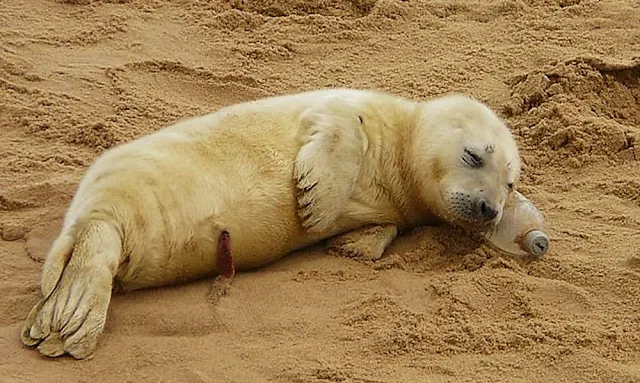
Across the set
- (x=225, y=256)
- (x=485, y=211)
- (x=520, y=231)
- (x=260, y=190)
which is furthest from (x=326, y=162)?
(x=520, y=231)

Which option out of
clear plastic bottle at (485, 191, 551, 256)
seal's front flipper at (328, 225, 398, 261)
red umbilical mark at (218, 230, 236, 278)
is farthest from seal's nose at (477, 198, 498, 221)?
red umbilical mark at (218, 230, 236, 278)

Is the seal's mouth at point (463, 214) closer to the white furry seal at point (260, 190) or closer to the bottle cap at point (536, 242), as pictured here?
the white furry seal at point (260, 190)

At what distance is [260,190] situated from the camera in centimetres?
423

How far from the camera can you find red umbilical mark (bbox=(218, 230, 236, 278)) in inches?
162

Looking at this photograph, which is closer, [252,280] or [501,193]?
[252,280]

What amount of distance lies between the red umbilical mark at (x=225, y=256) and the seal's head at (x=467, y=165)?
1.01 metres

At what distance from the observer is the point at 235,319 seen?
12.8 ft

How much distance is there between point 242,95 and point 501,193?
2.04m

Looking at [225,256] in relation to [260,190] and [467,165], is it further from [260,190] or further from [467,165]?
[467,165]

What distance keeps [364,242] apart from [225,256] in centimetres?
68

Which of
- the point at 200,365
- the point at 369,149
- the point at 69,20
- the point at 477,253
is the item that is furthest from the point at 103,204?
the point at 69,20

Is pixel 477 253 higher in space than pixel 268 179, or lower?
lower

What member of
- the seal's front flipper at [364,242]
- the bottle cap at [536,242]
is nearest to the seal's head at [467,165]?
the bottle cap at [536,242]

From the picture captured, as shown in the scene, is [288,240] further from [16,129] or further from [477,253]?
[16,129]
